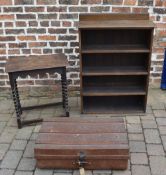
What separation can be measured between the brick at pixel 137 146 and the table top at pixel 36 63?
1.15m

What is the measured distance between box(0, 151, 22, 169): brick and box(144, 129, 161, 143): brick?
4.64ft

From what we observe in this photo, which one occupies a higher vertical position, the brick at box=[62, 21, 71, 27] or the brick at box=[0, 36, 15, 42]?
the brick at box=[62, 21, 71, 27]

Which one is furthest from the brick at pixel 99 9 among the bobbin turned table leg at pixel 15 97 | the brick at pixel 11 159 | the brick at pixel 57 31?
the brick at pixel 11 159

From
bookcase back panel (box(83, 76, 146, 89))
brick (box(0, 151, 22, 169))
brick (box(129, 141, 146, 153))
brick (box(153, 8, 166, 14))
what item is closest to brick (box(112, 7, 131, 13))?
brick (box(153, 8, 166, 14))

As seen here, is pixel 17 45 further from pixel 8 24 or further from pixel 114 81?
pixel 114 81

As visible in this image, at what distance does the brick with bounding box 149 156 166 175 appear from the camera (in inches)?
112

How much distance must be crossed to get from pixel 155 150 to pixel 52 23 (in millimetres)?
2060

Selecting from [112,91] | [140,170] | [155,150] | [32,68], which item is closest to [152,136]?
[155,150]

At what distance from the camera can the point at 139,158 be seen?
3.03 metres

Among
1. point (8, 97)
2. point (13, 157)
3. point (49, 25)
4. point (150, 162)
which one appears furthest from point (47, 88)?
point (150, 162)

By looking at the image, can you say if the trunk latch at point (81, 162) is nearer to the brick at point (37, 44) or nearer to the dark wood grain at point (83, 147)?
the dark wood grain at point (83, 147)

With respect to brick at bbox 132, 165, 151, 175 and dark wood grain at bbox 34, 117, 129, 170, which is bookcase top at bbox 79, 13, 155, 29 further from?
brick at bbox 132, 165, 151, 175

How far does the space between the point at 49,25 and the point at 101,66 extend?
35.0 inches

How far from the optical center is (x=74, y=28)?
3938mm
